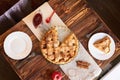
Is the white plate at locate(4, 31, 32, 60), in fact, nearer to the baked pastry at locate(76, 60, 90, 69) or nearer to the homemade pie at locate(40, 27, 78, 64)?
the homemade pie at locate(40, 27, 78, 64)

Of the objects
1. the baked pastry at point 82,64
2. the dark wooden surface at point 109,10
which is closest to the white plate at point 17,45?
the baked pastry at point 82,64

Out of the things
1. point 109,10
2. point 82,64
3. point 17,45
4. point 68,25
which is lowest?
point 82,64

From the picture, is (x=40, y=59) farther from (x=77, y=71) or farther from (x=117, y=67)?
(x=117, y=67)

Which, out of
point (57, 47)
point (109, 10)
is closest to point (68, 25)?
point (57, 47)

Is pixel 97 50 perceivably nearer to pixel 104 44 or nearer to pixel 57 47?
pixel 104 44

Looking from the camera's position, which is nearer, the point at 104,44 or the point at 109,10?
the point at 104,44

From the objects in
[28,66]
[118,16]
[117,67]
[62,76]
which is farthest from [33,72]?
[118,16]
